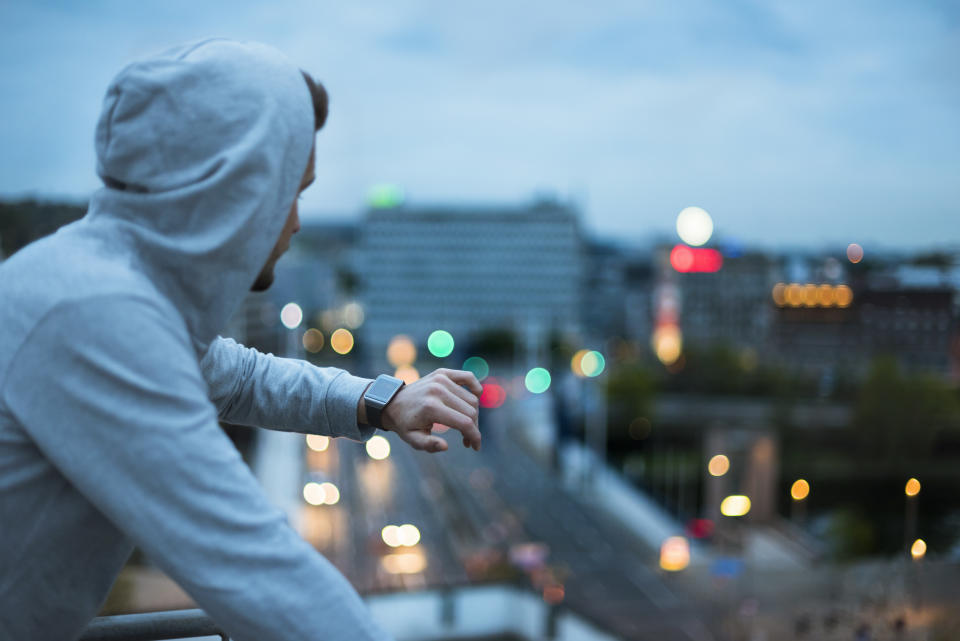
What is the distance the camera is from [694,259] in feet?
157

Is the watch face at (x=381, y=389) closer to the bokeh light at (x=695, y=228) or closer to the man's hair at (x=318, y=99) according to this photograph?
the man's hair at (x=318, y=99)

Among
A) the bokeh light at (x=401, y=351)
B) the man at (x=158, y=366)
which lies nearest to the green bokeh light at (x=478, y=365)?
the bokeh light at (x=401, y=351)

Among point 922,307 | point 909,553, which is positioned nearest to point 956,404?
point 922,307

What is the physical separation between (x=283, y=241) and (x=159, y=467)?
269 millimetres

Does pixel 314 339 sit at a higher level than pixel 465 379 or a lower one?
lower

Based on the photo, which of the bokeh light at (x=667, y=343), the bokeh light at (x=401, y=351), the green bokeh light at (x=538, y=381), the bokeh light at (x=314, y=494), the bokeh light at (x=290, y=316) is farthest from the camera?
the bokeh light at (x=401, y=351)

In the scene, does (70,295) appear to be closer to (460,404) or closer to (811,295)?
(460,404)

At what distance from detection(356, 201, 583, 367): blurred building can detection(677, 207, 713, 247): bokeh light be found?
11995 millimetres

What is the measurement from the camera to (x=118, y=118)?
60 cm

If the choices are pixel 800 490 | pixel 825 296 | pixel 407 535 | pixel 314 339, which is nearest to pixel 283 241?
pixel 800 490

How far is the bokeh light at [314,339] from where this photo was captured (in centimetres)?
5528

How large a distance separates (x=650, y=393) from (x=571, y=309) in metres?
20.5

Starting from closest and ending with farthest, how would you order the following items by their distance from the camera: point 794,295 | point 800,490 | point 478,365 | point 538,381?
point 800,490, point 794,295, point 538,381, point 478,365

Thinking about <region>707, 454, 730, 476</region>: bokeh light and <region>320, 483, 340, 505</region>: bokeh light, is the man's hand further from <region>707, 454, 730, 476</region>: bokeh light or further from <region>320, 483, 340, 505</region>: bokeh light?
<region>707, 454, 730, 476</region>: bokeh light
